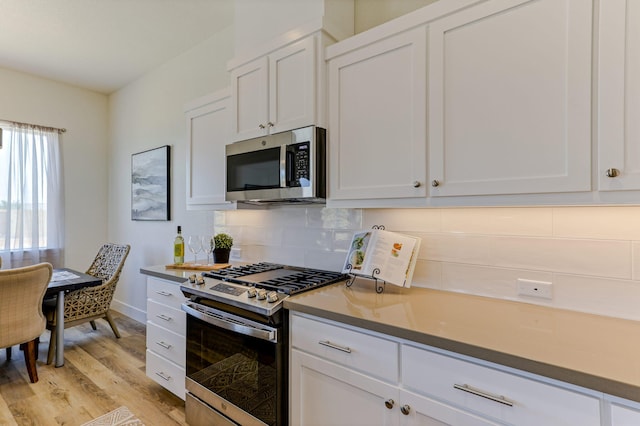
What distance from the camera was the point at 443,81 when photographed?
4.42ft

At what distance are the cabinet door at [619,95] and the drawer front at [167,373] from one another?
2.32 m

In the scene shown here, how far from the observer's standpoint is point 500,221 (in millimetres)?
1476

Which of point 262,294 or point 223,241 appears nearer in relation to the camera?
point 262,294

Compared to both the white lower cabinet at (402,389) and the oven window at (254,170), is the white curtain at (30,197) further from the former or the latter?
the white lower cabinet at (402,389)

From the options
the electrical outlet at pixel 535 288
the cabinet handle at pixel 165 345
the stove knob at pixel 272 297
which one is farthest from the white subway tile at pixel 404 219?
the cabinet handle at pixel 165 345

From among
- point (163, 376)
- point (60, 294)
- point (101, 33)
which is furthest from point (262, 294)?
point (101, 33)

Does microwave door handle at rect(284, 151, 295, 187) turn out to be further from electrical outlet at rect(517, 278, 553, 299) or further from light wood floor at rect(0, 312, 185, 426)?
light wood floor at rect(0, 312, 185, 426)

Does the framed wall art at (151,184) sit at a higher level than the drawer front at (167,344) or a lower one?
higher

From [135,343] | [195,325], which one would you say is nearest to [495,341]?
[195,325]

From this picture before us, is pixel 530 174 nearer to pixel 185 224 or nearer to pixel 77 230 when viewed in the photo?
pixel 185 224

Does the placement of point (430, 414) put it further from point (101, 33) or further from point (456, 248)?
point (101, 33)

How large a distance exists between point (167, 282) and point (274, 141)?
1.15 m

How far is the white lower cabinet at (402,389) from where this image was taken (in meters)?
0.89

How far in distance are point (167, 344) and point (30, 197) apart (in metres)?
2.96
